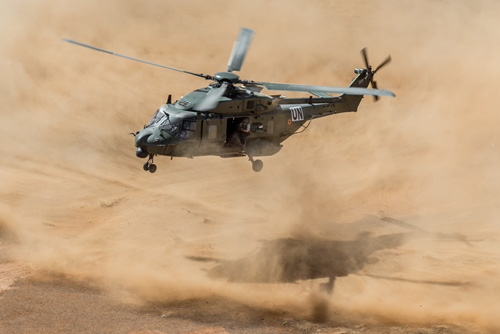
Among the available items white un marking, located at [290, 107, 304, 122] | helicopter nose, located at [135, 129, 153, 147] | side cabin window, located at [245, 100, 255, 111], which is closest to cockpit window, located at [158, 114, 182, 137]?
helicopter nose, located at [135, 129, 153, 147]

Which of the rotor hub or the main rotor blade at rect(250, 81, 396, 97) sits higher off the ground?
the rotor hub

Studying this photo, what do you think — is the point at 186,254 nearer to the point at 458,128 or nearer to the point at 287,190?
the point at 287,190

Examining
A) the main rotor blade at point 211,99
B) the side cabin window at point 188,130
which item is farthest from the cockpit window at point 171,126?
the main rotor blade at point 211,99

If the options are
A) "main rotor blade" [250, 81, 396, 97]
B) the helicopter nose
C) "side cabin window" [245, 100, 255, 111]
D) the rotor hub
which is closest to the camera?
"main rotor blade" [250, 81, 396, 97]

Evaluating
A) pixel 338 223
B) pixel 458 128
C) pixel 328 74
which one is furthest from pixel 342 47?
pixel 338 223

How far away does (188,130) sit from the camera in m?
15.3

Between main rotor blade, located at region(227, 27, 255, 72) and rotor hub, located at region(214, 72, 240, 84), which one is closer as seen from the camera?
rotor hub, located at region(214, 72, 240, 84)

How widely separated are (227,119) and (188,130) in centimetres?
123

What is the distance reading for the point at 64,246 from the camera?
1772 centimetres

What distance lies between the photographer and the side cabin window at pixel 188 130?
50.0ft

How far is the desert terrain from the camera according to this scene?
15.4m

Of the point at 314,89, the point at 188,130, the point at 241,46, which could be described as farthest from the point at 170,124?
the point at 314,89

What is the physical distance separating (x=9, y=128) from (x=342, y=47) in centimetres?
1768

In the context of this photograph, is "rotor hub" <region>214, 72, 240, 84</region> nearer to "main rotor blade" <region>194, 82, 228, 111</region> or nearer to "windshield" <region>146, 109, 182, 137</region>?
"main rotor blade" <region>194, 82, 228, 111</region>
